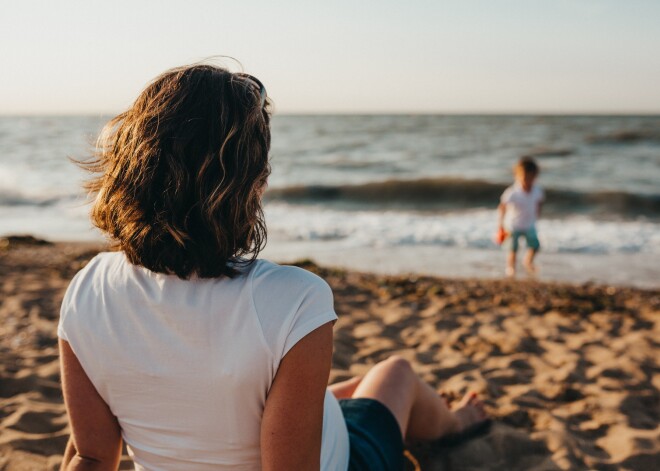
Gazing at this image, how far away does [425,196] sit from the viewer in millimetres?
15930

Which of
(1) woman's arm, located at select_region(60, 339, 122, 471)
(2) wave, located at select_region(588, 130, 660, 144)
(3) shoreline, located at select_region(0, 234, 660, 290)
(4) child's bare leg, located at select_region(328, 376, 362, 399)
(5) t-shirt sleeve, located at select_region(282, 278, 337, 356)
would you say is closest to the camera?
(5) t-shirt sleeve, located at select_region(282, 278, 337, 356)

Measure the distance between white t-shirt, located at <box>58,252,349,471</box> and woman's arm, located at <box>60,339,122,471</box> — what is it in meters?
0.03

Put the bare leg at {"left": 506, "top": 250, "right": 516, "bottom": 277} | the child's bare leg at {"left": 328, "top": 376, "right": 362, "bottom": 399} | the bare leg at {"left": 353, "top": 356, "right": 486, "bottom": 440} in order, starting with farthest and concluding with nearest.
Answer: the bare leg at {"left": 506, "top": 250, "right": 516, "bottom": 277} → the child's bare leg at {"left": 328, "top": 376, "right": 362, "bottom": 399} → the bare leg at {"left": 353, "top": 356, "right": 486, "bottom": 440}

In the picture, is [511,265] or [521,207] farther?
[521,207]

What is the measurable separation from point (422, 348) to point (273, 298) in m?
2.98

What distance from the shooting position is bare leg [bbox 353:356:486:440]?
7.50ft

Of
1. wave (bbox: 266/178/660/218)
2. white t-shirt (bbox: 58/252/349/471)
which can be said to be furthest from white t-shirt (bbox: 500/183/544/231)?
white t-shirt (bbox: 58/252/349/471)

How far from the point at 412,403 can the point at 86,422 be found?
1374 mm

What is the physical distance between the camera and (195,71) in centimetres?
131

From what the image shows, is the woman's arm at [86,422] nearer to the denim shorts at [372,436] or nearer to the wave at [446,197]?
the denim shorts at [372,436]

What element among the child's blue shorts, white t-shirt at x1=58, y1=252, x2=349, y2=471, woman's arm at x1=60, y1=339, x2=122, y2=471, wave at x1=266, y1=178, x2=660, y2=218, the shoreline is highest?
white t-shirt at x1=58, y1=252, x2=349, y2=471

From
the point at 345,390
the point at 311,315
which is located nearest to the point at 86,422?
the point at 311,315

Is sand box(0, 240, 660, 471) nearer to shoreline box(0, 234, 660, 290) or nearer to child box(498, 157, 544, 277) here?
shoreline box(0, 234, 660, 290)

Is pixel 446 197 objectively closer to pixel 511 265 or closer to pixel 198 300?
pixel 511 265
